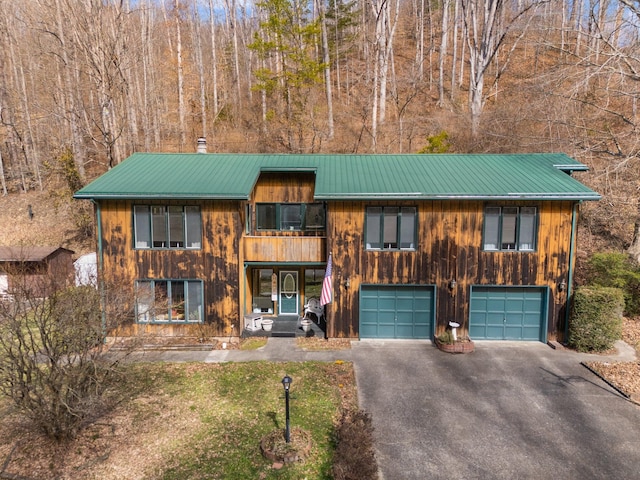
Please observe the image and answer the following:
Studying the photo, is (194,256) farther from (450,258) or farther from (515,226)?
(515,226)

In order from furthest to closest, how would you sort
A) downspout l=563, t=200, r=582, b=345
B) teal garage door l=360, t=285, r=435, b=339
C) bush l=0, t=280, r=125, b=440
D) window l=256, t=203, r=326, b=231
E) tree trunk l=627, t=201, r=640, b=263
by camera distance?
tree trunk l=627, t=201, r=640, b=263 → window l=256, t=203, r=326, b=231 → teal garage door l=360, t=285, r=435, b=339 → downspout l=563, t=200, r=582, b=345 → bush l=0, t=280, r=125, b=440

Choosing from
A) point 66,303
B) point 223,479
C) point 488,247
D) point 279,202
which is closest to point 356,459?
point 223,479

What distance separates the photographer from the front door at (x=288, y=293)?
1794 centimetres

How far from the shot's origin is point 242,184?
50.3 ft

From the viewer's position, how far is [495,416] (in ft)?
34.6

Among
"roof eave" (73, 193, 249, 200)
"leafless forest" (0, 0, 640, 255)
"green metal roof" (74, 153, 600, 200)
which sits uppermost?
"leafless forest" (0, 0, 640, 255)

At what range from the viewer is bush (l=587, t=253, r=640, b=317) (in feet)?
54.2

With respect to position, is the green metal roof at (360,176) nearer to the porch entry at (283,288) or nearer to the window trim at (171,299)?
the window trim at (171,299)

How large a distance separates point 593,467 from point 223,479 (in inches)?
305

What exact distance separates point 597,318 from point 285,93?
24.3 metres

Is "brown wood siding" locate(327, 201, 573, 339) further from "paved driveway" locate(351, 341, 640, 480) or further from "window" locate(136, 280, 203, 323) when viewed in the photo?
"window" locate(136, 280, 203, 323)

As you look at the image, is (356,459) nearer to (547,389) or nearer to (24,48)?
(547,389)

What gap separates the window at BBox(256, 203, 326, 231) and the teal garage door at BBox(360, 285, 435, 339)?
12.1 ft

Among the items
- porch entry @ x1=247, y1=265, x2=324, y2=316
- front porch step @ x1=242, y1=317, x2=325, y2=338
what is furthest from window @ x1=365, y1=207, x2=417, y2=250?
front porch step @ x1=242, y1=317, x2=325, y2=338
